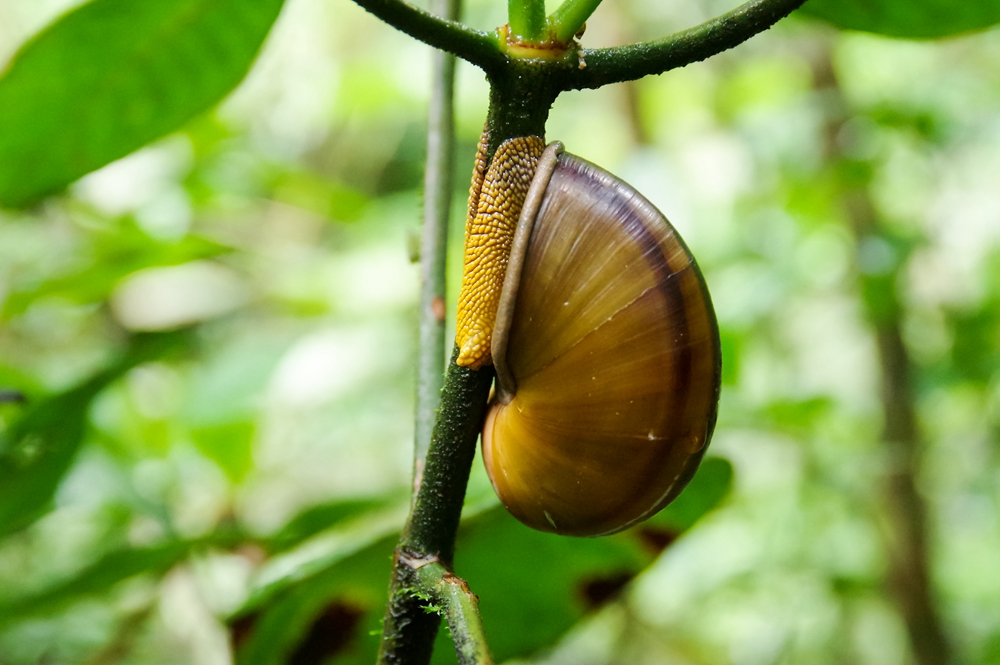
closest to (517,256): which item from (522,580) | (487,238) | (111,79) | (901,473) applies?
(487,238)

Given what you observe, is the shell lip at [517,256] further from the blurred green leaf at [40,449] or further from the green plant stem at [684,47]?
the blurred green leaf at [40,449]

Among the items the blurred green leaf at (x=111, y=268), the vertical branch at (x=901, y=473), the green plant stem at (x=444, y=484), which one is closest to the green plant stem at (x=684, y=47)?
the green plant stem at (x=444, y=484)

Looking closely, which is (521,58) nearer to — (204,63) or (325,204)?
(204,63)

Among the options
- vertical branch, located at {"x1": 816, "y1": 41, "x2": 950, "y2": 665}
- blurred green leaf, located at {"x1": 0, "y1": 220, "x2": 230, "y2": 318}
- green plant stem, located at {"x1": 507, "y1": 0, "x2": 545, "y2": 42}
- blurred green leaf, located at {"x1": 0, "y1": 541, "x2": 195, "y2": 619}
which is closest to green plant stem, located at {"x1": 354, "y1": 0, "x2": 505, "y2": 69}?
green plant stem, located at {"x1": 507, "y1": 0, "x2": 545, "y2": 42}

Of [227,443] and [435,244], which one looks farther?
[227,443]

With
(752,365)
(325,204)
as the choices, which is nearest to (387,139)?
(325,204)

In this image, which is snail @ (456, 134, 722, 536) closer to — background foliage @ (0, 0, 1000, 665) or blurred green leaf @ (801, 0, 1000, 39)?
background foliage @ (0, 0, 1000, 665)

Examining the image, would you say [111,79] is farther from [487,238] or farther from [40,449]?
[487,238]
